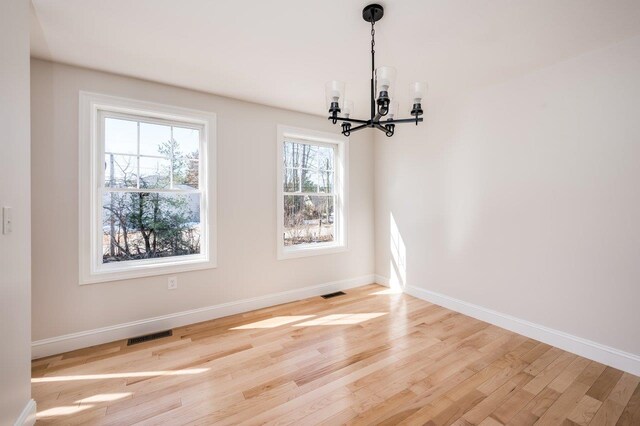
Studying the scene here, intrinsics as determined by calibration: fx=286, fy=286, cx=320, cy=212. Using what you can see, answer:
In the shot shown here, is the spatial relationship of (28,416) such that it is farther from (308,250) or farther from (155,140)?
(308,250)

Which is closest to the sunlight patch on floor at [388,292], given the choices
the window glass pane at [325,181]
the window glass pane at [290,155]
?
the window glass pane at [325,181]

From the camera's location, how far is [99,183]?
106 inches

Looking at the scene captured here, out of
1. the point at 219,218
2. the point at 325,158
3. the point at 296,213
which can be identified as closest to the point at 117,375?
the point at 219,218

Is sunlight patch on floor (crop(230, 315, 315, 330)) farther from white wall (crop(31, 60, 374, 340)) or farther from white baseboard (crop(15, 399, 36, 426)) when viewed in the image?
white baseboard (crop(15, 399, 36, 426))

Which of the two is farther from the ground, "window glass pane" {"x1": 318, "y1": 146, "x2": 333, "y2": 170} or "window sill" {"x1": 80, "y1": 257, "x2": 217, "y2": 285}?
"window glass pane" {"x1": 318, "y1": 146, "x2": 333, "y2": 170}

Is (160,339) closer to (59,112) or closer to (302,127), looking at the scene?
(59,112)

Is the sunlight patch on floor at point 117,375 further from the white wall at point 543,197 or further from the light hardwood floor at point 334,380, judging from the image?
the white wall at point 543,197

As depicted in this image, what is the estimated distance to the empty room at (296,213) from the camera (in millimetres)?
1804

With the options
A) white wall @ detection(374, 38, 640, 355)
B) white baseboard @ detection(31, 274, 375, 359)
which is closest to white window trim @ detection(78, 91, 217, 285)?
white baseboard @ detection(31, 274, 375, 359)

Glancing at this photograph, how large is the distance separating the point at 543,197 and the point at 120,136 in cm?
406

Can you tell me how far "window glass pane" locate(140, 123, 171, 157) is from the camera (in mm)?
2920

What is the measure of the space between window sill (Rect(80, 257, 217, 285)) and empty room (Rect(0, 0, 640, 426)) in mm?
21

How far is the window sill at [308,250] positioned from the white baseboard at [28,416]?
91.9 inches

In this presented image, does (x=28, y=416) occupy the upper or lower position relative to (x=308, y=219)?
lower
